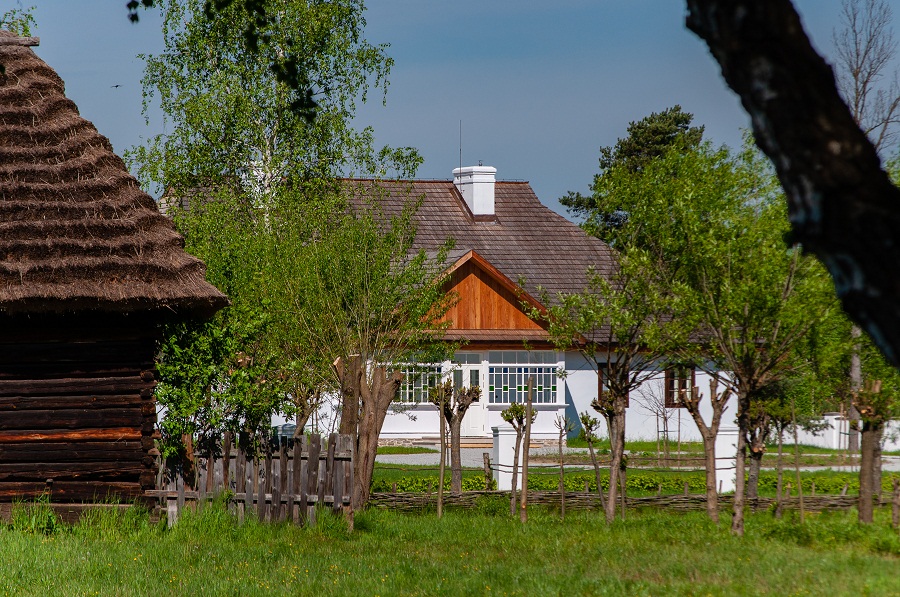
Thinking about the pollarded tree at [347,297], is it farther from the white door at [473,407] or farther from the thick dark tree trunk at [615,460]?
the white door at [473,407]

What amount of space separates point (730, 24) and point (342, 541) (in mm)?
9251

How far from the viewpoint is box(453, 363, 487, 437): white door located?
29062 mm

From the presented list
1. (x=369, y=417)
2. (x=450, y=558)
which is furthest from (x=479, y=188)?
(x=450, y=558)

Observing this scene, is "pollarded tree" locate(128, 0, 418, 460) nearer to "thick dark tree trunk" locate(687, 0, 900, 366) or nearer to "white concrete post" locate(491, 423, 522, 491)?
"white concrete post" locate(491, 423, 522, 491)

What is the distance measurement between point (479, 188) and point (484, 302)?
18.7 ft

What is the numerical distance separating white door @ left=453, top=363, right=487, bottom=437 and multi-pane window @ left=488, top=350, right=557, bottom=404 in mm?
355

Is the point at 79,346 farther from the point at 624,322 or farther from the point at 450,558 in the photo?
the point at 624,322

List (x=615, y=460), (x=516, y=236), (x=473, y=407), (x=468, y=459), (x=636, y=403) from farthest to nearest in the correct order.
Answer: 1. (x=516, y=236)
2. (x=636, y=403)
3. (x=473, y=407)
4. (x=468, y=459)
5. (x=615, y=460)

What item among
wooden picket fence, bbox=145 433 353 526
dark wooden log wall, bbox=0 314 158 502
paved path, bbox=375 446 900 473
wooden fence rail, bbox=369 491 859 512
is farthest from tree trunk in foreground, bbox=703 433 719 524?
paved path, bbox=375 446 900 473

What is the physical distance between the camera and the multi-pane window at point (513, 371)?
29234 millimetres

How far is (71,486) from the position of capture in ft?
39.9

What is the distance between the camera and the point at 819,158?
2.92 metres

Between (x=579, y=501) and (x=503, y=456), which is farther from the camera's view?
(x=503, y=456)

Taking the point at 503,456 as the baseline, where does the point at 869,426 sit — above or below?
above
